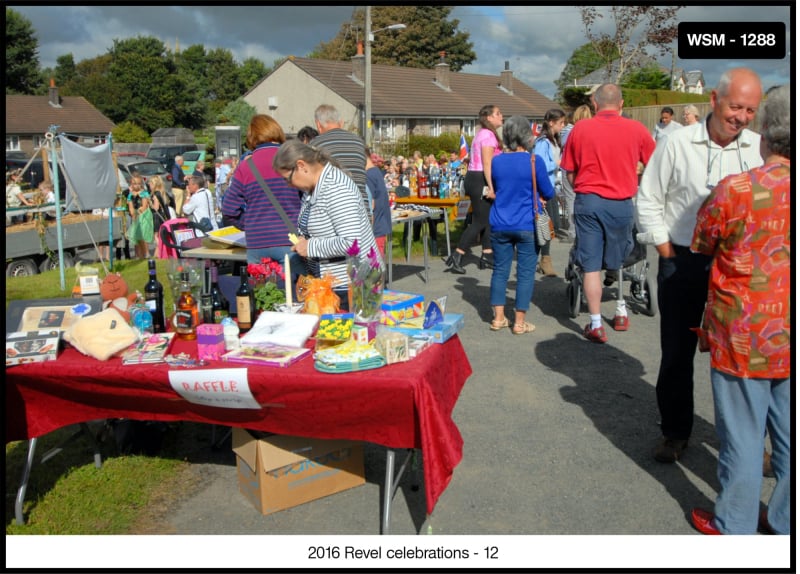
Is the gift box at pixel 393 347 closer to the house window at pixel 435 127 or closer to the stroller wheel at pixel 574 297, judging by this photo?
the stroller wheel at pixel 574 297

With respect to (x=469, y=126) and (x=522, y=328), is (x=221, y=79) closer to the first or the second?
(x=469, y=126)

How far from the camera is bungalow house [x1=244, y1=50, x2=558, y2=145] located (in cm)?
4112

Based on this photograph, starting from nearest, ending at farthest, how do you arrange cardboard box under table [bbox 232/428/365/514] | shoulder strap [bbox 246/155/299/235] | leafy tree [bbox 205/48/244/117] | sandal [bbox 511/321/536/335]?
cardboard box under table [bbox 232/428/365/514], shoulder strap [bbox 246/155/299/235], sandal [bbox 511/321/536/335], leafy tree [bbox 205/48/244/117]

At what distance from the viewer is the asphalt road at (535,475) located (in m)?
3.31

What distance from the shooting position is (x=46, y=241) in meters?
11.2

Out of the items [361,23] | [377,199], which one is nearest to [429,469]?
[377,199]

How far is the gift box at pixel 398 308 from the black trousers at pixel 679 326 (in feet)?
4.09

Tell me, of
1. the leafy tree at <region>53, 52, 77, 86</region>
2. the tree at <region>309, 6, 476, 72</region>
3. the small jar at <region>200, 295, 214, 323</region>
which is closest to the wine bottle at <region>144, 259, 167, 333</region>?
the small jar at <region>200, 295, 214, 323</region>

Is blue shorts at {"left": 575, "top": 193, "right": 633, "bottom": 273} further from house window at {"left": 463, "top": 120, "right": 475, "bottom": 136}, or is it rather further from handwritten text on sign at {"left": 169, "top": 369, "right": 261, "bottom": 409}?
house window at {"left": 463, "top": 120, "right": 475, "bottom": 136}

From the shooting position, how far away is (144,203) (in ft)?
39.5

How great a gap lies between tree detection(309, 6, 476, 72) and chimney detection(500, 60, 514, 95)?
7000 mm

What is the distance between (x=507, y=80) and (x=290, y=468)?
5301cm

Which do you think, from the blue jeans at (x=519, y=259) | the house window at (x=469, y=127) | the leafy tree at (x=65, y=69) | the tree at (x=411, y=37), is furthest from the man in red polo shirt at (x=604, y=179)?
the leafy tree at (x=65, y=69)

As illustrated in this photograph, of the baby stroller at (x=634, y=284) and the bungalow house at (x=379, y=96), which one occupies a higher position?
the bungalow house at (x=379, y=96)
